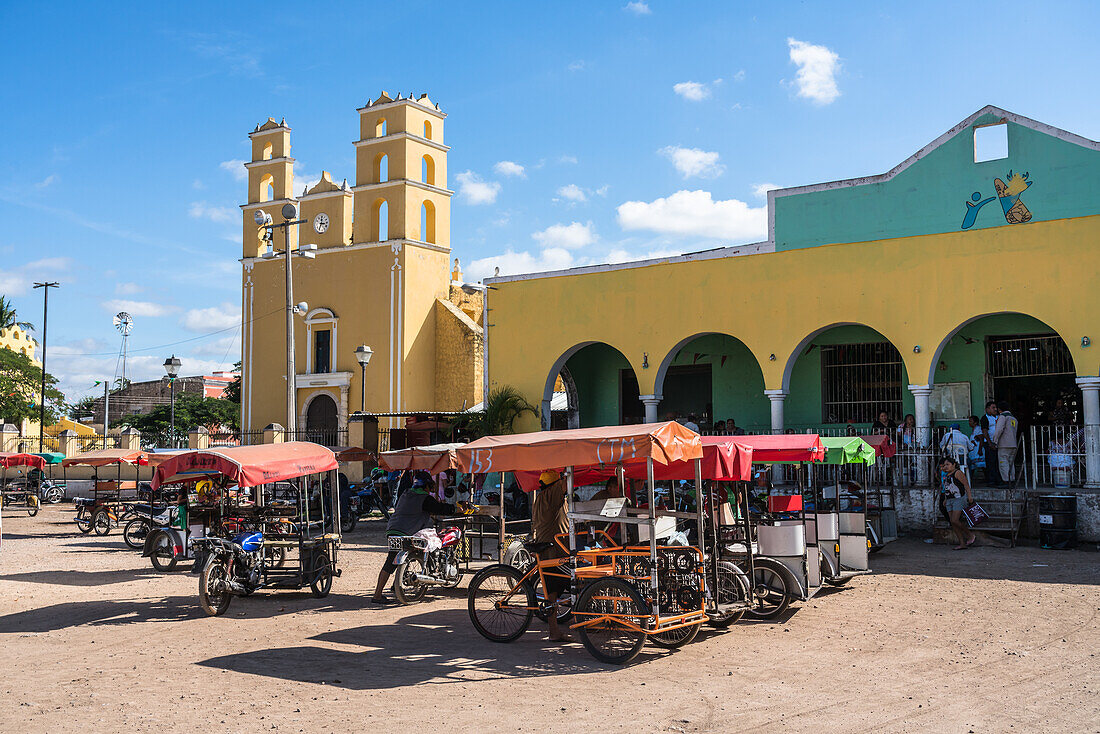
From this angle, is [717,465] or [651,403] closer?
[717,465]

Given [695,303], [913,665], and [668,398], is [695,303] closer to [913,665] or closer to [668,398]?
[668,398]

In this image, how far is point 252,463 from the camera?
1081 cm

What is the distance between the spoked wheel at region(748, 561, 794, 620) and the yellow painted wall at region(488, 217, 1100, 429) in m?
9.84

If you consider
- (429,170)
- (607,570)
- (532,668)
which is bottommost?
(532,668)

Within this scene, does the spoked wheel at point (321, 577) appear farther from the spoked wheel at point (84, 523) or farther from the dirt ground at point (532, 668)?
the spoked wheel at point (84, 523)

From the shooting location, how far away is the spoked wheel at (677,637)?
8.55 m

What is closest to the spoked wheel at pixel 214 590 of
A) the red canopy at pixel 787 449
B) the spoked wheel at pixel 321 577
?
the spoked wheel at pixel 321 577

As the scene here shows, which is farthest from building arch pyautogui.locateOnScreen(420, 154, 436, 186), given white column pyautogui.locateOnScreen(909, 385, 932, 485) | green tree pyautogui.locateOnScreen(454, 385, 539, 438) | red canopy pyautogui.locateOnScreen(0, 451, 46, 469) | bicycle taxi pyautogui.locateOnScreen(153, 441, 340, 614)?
bicycle taxi pyautogui.locateOnScreen(153, 441, 340, 614)

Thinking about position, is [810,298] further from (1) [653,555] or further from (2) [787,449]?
(1) [653,555]

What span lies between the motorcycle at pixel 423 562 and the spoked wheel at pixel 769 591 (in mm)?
3763

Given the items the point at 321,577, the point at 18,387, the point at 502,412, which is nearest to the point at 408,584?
the point at 321,577

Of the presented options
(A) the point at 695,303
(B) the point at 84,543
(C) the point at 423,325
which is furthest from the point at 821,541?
(C) the point at 423,325

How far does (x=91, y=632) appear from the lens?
31.5ft

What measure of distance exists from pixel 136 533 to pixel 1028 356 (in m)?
17.8
